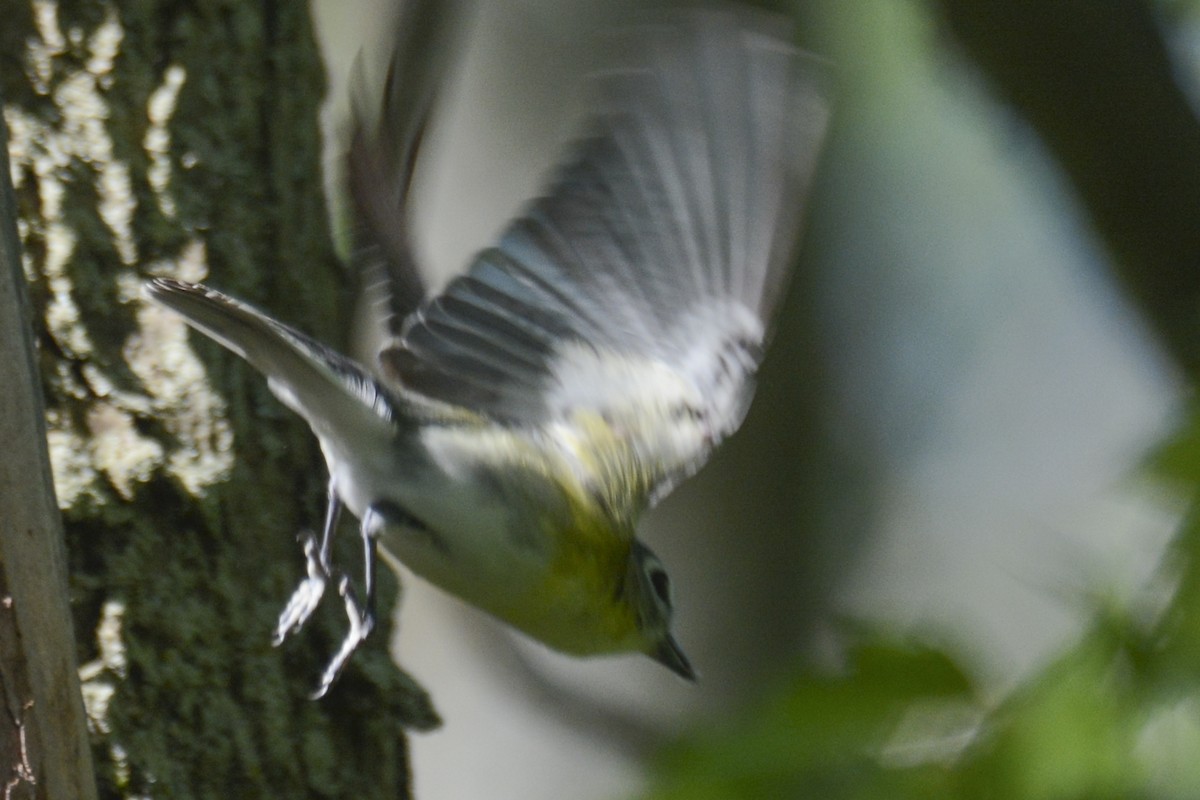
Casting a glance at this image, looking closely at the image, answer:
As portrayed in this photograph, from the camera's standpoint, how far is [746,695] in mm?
2865

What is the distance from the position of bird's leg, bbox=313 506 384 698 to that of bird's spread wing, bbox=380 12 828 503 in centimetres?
23

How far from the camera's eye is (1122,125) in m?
2.14

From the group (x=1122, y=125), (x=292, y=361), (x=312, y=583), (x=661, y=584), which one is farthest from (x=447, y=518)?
(x=1122, y=125)

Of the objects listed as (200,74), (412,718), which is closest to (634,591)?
(412,718)

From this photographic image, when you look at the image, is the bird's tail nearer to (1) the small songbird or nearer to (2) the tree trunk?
(1) the small songbird

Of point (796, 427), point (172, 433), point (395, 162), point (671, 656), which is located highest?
point (395, 162)

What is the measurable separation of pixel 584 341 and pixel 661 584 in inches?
13.0

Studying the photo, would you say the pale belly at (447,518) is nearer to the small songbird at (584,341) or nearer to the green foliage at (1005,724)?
the small songbird at (584,341)

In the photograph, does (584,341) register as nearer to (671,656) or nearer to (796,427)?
(671,656)

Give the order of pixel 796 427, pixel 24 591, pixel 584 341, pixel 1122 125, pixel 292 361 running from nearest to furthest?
1. pixel 24 591
2. pixel 292 361
3. pixel 584 341
4. pixel 1122 125
5. pixel 796 427

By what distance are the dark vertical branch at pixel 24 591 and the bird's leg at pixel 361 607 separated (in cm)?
35

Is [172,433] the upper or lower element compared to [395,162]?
lower

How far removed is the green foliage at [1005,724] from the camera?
108 centimetres

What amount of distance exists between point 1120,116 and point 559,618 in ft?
3.97
